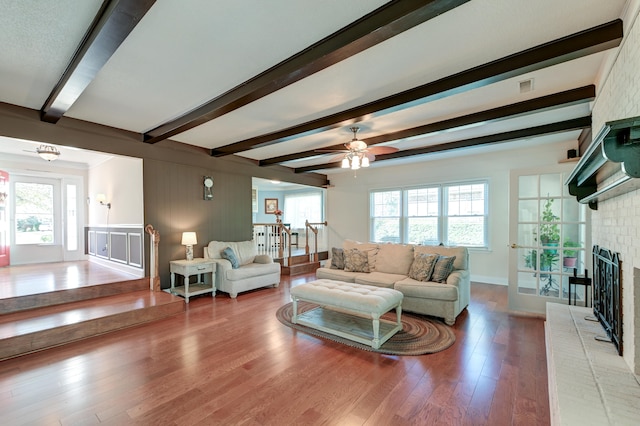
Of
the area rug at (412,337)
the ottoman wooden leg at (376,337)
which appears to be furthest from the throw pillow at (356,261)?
the ottoman wooden leg at (376,337)

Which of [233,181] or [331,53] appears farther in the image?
[233,181]

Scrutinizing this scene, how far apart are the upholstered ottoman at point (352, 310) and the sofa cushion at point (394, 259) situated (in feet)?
3.69

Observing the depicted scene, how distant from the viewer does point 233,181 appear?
6.26 m

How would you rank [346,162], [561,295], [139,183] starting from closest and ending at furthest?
[561,295] < [346,162] < [139,183]

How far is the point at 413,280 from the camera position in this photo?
418cm

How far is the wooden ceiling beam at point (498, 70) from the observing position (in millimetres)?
2047

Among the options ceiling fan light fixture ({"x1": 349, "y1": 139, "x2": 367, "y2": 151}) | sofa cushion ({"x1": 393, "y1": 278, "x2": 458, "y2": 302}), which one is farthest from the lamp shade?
sofa cushion ({"x1": 393, "y1": 278, "x2": 458, "y2": 302})

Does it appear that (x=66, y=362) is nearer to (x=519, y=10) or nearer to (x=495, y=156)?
(x=519, y=10)

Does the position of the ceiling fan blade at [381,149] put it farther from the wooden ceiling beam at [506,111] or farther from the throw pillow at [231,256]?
the throw pillow at [231,256]

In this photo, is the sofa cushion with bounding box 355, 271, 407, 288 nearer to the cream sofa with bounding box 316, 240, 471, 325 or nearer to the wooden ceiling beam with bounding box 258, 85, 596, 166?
the cream sofa with bounding box 316, 240, 471, 325

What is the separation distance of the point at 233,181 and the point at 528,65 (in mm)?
5315

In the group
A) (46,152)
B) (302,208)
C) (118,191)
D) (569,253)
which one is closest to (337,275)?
(569,253)

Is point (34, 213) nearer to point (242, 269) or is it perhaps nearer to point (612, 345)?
point (242, 269)

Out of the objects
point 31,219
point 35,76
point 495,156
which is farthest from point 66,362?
point 495,156
